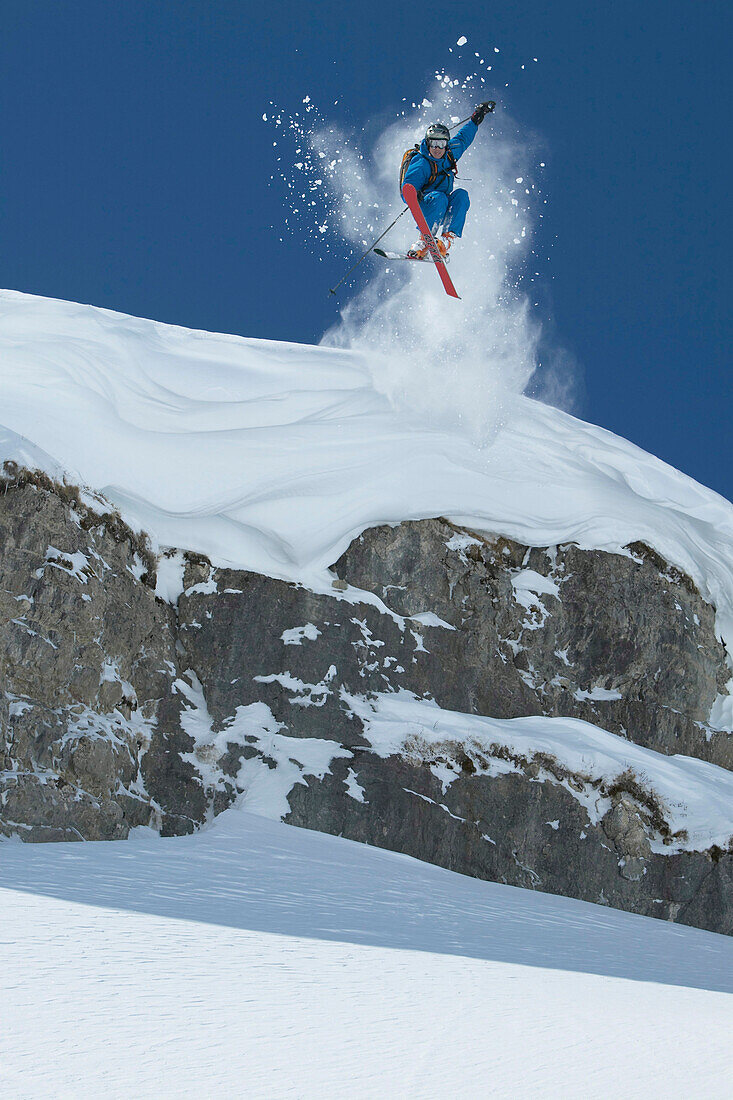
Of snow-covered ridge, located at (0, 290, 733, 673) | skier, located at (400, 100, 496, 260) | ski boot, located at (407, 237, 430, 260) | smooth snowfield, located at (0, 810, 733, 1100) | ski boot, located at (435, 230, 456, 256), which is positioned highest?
skier, located at (400, 100, 496, 260)

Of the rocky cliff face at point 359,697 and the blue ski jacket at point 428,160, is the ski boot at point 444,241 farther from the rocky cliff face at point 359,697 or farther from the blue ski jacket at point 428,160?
the rocky cliff face at point 359,697

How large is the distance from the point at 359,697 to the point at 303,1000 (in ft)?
34.6

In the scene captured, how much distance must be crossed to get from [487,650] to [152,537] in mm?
5709

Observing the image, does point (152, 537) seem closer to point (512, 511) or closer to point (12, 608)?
point (12, 608)

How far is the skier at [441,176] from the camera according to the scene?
12.3 meters

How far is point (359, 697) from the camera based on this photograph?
1337 cm

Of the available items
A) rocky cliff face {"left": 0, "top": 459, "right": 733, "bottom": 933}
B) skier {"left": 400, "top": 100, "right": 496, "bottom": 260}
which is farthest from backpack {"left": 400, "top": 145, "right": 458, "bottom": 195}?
rocky cliff face {"left": 0, "top": 459, "right": 733, "bottom": 933}

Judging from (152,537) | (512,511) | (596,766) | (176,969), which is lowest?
(176,969)

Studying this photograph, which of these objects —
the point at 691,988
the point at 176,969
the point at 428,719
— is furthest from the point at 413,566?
the point at 176,969

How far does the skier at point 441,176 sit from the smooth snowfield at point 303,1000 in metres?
10.4

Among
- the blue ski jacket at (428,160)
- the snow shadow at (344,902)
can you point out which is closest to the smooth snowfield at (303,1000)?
the snow shadow at (344,902)

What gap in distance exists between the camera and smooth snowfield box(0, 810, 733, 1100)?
7.22 ft

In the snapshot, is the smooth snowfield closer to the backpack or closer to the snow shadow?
the snow shadow

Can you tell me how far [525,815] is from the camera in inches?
496
